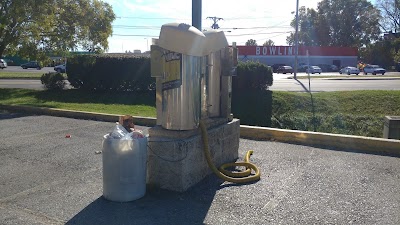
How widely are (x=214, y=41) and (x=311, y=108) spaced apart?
980 centimetres

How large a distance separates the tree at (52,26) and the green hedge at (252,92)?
8.55 meters

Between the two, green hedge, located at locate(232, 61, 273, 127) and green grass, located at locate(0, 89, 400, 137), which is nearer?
green grass, located at locate(0, 89, 400, 137)

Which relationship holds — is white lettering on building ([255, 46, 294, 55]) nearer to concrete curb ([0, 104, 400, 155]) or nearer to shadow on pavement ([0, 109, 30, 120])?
shadow on pavement ([0, 109, 30, 120])

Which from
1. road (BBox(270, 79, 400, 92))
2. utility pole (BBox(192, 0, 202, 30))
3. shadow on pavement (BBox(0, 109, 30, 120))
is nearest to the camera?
utility pole (BBox(192, 0, 202, 30))

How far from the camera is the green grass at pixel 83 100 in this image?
14.2m

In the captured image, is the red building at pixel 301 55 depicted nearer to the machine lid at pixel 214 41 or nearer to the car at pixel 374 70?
the car at pixel 374 70

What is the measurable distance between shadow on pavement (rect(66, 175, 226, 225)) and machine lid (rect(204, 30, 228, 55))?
188 cm

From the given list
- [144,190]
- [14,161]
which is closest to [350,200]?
[144,190]

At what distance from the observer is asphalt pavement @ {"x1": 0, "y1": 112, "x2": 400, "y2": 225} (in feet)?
14.0

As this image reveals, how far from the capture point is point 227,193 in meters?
5.04

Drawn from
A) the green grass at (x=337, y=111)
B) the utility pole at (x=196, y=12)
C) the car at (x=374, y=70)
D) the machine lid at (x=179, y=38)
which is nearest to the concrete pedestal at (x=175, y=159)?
the machine lid at (x=179, y=38)

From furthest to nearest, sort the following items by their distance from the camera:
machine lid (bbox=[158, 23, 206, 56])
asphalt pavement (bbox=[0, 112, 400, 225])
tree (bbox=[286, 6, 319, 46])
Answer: tree (bbox=[286, 6, 319, 46]) < machine lid (bbox=[158, 23, 206, 56]) < asphalt pavement (bbox=[0, 112, 400, 225])

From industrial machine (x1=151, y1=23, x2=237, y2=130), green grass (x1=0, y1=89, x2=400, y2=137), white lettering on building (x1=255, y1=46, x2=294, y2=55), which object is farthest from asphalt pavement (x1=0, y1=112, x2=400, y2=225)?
white lettering on building (x1=255, y1=46, x2=294, y2=55)

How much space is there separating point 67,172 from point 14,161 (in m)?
1.27
